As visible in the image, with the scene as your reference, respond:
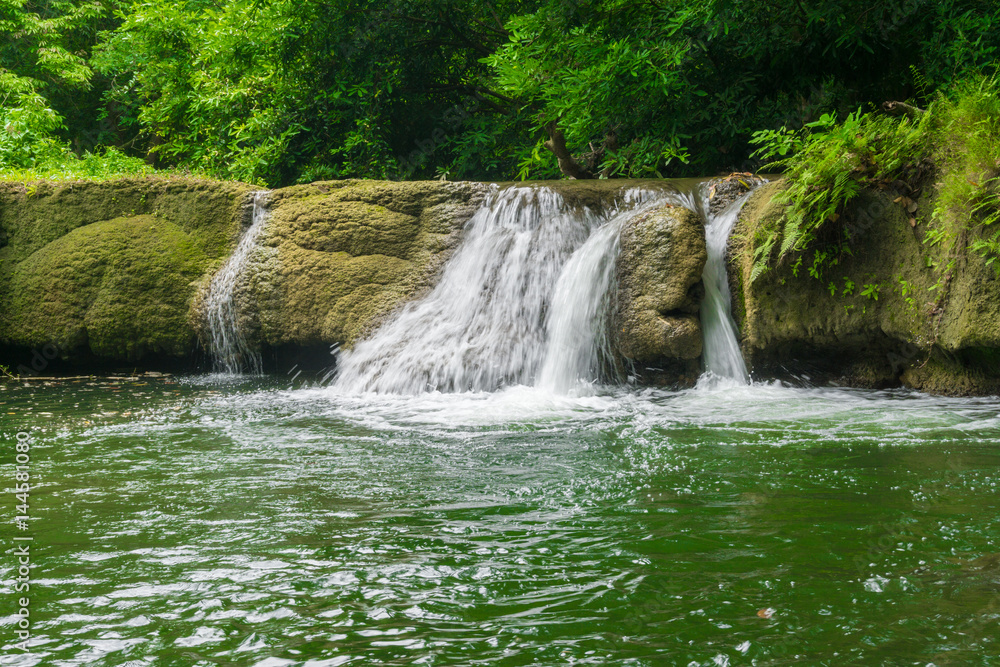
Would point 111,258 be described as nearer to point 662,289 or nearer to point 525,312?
point 525,312

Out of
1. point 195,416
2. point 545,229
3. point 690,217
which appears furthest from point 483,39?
point 195,416

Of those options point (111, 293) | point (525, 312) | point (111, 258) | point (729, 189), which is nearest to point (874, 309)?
point (729, 189)

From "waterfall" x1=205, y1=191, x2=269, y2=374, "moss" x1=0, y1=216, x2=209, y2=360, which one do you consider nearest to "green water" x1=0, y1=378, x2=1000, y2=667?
"waterfall" x1=205, y1=191, x2=269, y2=374

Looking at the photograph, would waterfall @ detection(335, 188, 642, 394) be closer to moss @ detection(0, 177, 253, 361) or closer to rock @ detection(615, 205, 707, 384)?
rock @ detection(615, 205, 707, 384)

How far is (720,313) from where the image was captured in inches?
302

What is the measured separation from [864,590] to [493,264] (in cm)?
637

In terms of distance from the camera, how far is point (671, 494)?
3877mm

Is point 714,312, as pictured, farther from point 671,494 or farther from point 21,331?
point 21,331

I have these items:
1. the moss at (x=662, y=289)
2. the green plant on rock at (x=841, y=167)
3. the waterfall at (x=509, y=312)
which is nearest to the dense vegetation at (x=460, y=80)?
the green plant on rock at (x=841, y=167)

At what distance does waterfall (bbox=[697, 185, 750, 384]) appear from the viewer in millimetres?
7473

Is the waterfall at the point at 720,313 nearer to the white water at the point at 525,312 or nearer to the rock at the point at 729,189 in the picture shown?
the white water at the point at 525,312

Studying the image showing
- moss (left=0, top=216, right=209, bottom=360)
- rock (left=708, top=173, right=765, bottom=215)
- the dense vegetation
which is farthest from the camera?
moss (left=0, top=216, right=209, bottom=360)

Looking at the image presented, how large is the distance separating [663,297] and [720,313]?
66 cm

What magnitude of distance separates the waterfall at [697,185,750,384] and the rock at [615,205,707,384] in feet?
0.52
